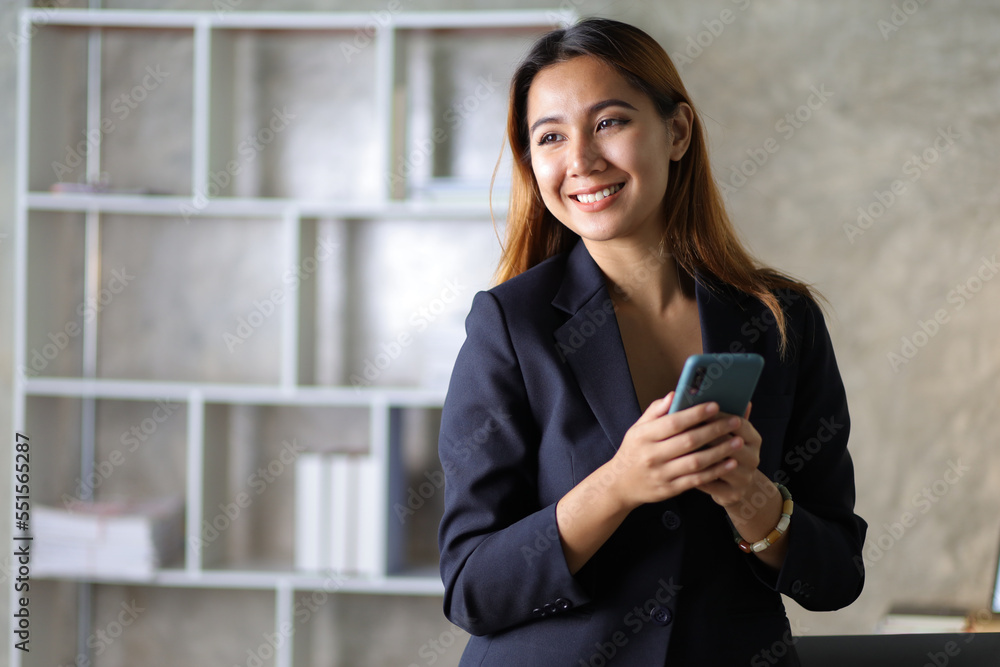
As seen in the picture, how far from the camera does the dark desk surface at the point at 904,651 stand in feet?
3.77

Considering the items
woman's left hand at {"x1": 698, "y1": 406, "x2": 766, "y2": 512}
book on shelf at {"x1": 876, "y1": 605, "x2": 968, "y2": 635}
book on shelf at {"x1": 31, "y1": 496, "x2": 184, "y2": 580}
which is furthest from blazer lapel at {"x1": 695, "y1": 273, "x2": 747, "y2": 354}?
book on shelf at {"x1": 31, "y1": 496, "x2": 184, "y2": 580}

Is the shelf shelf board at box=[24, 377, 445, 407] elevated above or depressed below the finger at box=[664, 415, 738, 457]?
above

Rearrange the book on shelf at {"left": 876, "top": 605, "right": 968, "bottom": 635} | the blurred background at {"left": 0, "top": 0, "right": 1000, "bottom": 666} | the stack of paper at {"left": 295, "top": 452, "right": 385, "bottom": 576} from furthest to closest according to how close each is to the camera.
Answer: the blurred background at {"left": 0, "top": 0, "right": 1000, "bottom": 666}, the stack of paper at {"left": 295, "top": 452, "right": 385, "bottom": 576}, the book on shelf at {"left": 876, "top": 605, "right": 968, "bottom": 635}

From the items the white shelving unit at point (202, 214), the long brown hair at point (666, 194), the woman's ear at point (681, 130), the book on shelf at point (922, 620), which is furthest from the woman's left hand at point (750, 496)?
the white shelving unit at point (202, 214)

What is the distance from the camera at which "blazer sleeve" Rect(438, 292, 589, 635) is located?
106 centimetres

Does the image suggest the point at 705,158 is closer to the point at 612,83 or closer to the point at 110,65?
the point at 612,83

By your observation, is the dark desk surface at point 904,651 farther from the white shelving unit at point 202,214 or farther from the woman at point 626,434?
the white shelving unit at point 202,214

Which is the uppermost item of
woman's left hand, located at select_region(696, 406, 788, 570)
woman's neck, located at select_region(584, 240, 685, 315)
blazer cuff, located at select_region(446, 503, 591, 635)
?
woman's neck, located at select_region(584, 240, 685, 315)

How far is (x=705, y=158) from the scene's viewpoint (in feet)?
4.41

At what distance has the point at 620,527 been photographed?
43.5 inches

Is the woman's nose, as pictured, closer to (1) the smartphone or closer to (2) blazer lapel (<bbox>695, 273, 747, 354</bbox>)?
(2) blazer lapel (<bbox>695, 273, 747, 354</bbox>)

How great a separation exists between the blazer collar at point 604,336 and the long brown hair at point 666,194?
0.06 m

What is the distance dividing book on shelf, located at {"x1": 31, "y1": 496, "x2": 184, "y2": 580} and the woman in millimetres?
1729

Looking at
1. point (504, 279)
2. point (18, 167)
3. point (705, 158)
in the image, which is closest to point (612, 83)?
point (705, 158)
